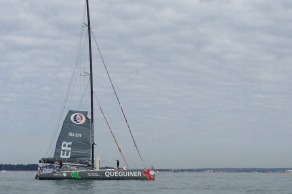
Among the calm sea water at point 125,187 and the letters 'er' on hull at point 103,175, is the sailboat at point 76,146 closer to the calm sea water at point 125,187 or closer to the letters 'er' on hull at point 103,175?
the letters 'er' on hull at point 103,175

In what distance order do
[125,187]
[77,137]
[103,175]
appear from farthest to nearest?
[77,137] < [103,175] < [125,187]

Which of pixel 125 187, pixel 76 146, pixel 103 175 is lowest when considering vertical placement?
pixel 125 187

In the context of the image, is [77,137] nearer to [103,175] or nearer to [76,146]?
[76,146]

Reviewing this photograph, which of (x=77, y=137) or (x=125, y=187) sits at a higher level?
(x=77, y=137)

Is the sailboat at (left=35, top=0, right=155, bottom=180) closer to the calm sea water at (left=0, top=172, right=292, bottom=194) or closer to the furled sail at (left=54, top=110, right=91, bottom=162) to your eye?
the furled sail at (left=54, top=110, right=91, bottom=162)

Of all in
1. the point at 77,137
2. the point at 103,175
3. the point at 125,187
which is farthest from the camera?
the point at 77,137

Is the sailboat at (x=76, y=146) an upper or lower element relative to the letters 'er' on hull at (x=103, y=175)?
upper

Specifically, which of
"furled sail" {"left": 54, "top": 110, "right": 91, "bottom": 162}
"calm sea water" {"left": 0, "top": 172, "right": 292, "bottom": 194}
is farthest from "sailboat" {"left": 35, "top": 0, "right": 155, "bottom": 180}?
"calm sea water" {"left": 0, "top": 172, "right": 292, "bottom": 194}

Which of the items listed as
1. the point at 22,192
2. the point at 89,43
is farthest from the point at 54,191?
the point at 89,43

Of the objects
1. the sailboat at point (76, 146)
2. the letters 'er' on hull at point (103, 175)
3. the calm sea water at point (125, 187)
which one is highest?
the sailboat at point (76, 146)

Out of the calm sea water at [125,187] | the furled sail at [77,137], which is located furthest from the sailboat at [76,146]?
the calm sea water at [125,187]

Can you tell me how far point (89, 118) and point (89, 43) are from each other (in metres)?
8.21

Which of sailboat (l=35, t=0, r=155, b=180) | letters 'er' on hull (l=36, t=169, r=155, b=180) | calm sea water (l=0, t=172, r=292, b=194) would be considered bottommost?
calm sea water (l=0, t=172, r=292, b=194)

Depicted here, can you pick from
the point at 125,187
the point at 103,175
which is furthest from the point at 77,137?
the point at 125,187
